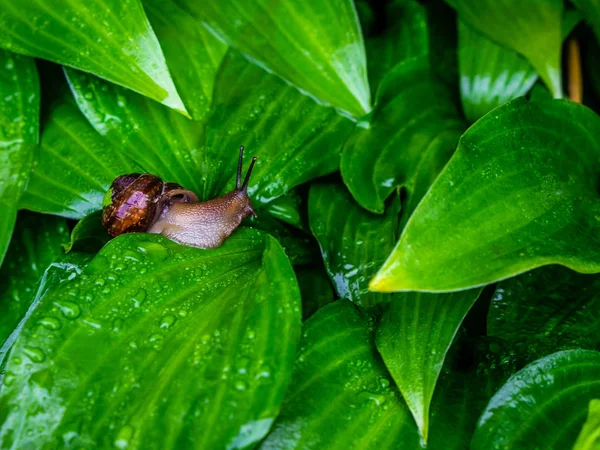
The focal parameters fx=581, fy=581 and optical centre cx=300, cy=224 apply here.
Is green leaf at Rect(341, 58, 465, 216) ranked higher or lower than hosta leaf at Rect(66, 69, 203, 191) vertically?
higher

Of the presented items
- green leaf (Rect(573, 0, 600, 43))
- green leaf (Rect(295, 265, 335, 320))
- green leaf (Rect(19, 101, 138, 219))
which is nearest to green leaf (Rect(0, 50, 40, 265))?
green leaf (Rect(19, 101, 138, 219))

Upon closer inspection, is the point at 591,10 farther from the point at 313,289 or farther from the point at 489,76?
the point at 313,289

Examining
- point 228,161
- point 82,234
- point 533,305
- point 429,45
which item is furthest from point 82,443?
point 429,45

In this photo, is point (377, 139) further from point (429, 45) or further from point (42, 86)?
point (42, 86)

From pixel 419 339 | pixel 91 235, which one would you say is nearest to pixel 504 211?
pixel 419 339

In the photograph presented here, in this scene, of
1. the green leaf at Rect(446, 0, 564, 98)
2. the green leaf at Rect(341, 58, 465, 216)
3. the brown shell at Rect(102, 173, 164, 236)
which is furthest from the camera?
the green leaf at Rect(446, 0, 564, 98)

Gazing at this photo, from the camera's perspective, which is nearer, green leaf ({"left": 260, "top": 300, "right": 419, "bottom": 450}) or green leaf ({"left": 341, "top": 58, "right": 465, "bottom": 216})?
green leaf ({"left": 260, "top": 300, "right": 419, "bottom": 450})

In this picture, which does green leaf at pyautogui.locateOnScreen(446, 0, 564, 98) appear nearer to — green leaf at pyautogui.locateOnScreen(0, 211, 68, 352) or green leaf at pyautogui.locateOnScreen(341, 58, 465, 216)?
green leaf at pyautogui.locateOnScreen(341, 58, 465, 216)
